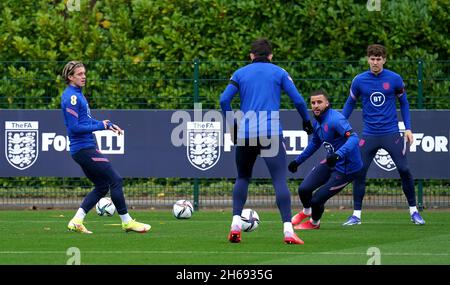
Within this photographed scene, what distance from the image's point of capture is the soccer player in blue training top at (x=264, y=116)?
1202cm

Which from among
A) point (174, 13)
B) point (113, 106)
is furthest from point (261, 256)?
point (174, 13)

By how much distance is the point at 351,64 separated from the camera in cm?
2034

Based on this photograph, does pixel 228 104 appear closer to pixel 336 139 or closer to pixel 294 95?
pixel 294 95

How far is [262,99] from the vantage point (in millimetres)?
12023

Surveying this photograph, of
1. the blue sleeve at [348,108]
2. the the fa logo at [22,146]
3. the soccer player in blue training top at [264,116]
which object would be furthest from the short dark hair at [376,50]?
the the fa logo at [22,146]

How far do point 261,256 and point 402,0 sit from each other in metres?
10.8

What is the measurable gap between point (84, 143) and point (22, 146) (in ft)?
17.4

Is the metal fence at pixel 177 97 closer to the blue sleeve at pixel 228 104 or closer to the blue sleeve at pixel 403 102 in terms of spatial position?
the blue sleeve at pixel 403 102

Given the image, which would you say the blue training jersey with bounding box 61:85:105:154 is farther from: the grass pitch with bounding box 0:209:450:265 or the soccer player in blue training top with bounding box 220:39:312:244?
the soccer player in blue training top with bounding box 220:39:312:244

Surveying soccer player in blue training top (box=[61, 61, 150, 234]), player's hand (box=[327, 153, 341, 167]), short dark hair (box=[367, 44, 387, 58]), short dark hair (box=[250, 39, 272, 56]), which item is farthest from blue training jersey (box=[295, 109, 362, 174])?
soccer player in blue training top (box=[61, 61, 150, 234])

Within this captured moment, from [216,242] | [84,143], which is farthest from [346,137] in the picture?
[84,143]

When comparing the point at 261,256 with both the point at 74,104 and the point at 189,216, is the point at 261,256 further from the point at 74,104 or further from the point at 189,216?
the point at 189,216

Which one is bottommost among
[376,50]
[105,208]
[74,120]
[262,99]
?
[105,208]

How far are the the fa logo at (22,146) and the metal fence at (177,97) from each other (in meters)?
0.88
